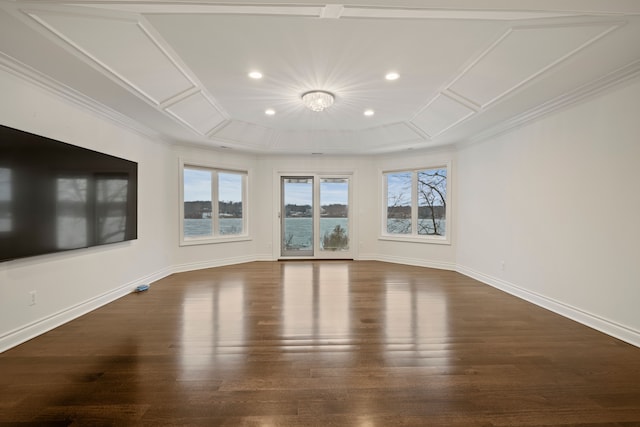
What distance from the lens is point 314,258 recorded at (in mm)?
6781

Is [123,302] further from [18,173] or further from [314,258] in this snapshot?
[314,258]

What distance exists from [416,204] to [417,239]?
2.63 ft

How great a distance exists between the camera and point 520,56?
2.59m

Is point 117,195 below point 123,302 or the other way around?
the other way around

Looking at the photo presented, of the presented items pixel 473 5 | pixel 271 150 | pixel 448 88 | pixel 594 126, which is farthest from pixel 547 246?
pixel 271 150

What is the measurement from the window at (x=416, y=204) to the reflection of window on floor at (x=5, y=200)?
238 inches

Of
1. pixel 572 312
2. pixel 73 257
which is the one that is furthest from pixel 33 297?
pixel 572 312

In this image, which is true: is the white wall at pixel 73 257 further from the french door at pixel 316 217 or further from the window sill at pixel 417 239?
the window sill at pixel 417 239

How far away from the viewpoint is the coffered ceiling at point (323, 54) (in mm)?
2023

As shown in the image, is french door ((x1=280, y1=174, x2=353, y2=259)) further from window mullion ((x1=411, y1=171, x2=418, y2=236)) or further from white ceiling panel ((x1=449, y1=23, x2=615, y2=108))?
white ceiling panel ((x1=449, y1=23, x2=615, y2=108))

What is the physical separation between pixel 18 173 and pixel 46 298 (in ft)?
4.20

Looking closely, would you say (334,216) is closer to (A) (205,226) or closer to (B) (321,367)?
(A) (205,226)

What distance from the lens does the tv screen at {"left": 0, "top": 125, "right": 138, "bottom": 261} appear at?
95.3 inches

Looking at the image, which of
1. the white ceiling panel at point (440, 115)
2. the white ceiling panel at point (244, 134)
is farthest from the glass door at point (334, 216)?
the white ceiling panel at point (440, 115)
